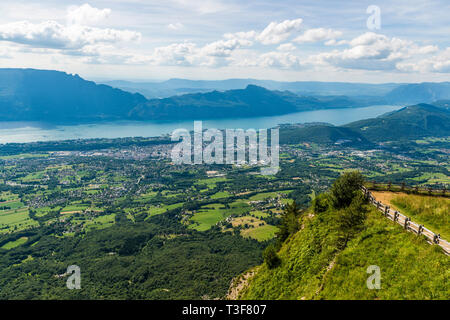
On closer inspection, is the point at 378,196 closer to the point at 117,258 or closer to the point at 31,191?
the point at 117,258

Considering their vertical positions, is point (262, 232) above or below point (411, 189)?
below

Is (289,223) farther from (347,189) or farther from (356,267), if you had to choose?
(356,267)

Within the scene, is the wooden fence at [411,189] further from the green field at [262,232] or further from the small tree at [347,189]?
the green field at [262,232]

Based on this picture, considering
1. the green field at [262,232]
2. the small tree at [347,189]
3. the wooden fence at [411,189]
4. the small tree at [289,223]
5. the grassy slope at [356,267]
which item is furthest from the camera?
the green field at [262,232]

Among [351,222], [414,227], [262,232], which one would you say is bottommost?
[262,232]

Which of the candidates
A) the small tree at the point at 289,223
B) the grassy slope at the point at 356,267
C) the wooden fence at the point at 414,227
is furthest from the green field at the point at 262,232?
the wooden fence at the point at 414,227

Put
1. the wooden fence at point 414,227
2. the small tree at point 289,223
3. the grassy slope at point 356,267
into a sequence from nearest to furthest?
the grassy slope at point 356,267
the wooden fence at point 414,227
the small tree at point 289,223

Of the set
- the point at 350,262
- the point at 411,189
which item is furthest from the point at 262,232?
the point at 350,262
